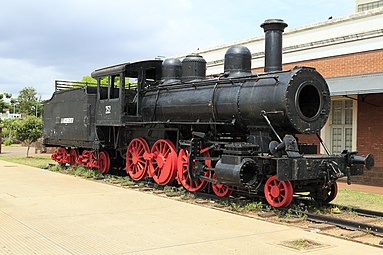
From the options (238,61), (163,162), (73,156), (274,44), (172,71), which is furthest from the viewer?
(73,156)

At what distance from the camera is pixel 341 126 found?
14.7m

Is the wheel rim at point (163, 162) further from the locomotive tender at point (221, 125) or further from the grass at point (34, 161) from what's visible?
the grass at point (34, 161)

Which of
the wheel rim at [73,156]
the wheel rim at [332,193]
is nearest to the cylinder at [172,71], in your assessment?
the wheel rim at [332,193]

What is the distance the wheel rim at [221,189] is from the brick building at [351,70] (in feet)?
16.0

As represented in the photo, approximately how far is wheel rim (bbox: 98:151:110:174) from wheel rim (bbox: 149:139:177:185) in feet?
9.37

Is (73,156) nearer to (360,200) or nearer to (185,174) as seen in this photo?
(185,174)

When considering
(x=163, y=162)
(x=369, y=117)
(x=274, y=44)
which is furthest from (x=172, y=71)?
(x=369, y=117)

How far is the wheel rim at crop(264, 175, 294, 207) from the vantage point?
786cm

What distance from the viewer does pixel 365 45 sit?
13.9 metres

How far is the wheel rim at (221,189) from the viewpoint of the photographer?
9.37 metres

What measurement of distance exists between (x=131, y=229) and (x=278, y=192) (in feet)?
9.57

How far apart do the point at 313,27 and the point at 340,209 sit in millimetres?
9464

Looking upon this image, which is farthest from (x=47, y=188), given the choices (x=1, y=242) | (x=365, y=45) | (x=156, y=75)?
(x=365, y=45)

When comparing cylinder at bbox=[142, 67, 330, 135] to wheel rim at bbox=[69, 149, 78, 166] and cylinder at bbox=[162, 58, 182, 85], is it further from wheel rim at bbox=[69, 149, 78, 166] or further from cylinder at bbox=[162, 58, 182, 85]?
wheel rim at bbox=[69, 149, 78, 166]
